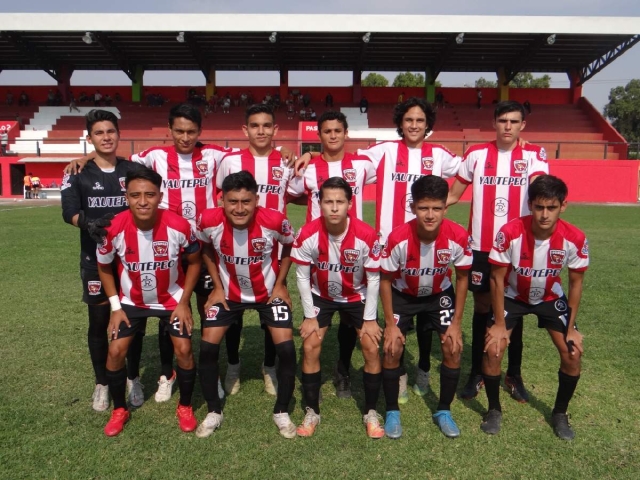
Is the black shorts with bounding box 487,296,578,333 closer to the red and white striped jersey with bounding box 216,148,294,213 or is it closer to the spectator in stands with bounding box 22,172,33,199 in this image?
the red and white striped jersey with bounding box 216,148,294,213

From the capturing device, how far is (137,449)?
2.92 m

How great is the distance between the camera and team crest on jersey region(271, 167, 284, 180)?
12.3 ft

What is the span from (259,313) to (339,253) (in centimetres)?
69

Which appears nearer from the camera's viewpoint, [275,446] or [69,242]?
[275,446]

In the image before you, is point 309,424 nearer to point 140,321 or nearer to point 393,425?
point 393,425

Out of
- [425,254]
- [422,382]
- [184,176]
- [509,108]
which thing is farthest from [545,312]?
[184,176]

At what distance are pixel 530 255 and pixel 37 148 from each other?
25831 mm

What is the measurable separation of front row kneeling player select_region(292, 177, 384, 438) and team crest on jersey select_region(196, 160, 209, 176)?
954 mm

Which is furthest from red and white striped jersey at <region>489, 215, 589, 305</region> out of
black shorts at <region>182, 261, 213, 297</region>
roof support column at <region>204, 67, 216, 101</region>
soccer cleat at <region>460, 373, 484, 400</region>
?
roof support column at <region>204, 67, 216, 101</region>

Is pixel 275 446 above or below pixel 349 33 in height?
below

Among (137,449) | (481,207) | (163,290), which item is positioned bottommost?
(137,449)

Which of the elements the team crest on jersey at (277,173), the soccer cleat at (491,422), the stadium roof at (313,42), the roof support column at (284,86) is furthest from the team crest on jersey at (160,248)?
the roof support column at (284,86)

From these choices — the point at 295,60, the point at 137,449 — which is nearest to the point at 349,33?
the point at 295,60

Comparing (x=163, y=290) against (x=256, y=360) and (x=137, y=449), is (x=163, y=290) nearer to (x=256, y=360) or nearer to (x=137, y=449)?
(x=137, y=449)
